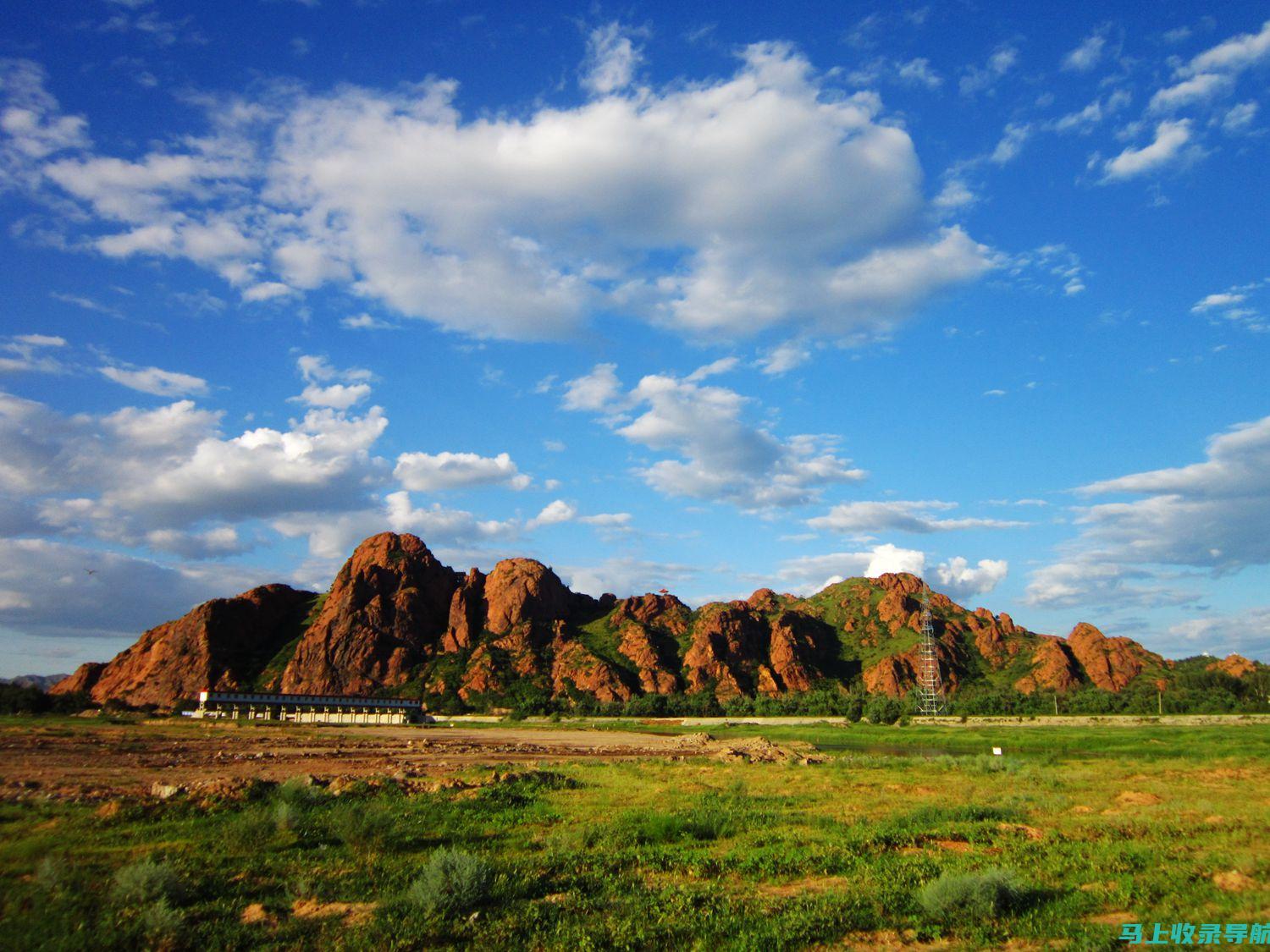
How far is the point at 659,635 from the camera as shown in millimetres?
176500

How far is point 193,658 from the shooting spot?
499ft

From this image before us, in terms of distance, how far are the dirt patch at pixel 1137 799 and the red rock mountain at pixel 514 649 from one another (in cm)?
12557

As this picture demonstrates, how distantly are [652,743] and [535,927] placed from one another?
2557 inches

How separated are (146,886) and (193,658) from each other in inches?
6690

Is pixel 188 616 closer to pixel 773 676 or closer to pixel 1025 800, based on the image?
pixel 773 676

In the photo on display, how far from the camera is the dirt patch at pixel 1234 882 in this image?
1244cm

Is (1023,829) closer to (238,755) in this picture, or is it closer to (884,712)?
(238,755)

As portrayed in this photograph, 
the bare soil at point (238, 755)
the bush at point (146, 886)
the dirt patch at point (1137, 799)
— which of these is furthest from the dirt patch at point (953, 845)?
the bare soil at point (238, 755)

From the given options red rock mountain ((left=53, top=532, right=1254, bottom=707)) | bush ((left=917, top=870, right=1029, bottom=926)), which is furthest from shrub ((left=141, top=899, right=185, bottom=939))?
red rock mountain ((left=53, top=532, right=1254, bottom=707))

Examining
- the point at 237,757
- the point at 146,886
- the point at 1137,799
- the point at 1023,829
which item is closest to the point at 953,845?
the point at 1023,829

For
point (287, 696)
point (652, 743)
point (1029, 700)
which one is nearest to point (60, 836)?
point (652, 743)

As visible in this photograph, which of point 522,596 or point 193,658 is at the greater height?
point 522,596

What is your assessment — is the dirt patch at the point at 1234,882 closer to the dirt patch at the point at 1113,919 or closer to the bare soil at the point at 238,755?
the dirt patch at the point at 1113,919

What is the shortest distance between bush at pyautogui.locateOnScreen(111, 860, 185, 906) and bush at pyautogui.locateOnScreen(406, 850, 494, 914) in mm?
3787
